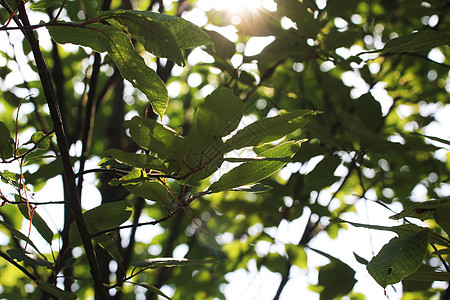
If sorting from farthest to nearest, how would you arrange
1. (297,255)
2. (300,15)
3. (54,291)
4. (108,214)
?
(297,255) → (300,15) → (108,214) → (54,291)

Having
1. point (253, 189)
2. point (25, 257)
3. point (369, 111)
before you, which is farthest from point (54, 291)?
point (369, 111)

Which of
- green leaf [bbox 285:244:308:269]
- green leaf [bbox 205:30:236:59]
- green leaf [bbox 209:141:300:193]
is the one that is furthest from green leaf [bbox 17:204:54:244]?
green leaf [bbox 285:244:308:269]

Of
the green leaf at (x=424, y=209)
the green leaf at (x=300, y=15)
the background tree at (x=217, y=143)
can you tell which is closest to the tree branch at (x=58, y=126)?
the background tree at (x=217, y=143)

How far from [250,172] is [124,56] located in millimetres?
235

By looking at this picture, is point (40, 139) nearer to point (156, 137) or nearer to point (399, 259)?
point (156, 137)

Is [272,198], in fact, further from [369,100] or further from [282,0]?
[282,0]

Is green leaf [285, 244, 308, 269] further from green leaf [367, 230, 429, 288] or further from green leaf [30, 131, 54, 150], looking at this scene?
green leaf [30, 131, 54, 150]

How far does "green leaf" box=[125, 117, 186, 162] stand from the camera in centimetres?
49

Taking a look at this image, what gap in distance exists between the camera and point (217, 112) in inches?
18.6

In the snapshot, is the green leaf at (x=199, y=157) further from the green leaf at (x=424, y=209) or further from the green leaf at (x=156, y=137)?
the green leaf at (x=424, y=209)

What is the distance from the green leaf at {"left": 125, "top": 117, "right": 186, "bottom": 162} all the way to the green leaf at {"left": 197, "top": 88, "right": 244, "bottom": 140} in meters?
0.04

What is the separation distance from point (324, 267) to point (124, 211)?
553 millimetres

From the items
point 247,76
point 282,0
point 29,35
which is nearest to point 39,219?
point 29,35

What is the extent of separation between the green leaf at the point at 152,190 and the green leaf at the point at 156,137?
7 centimetres
